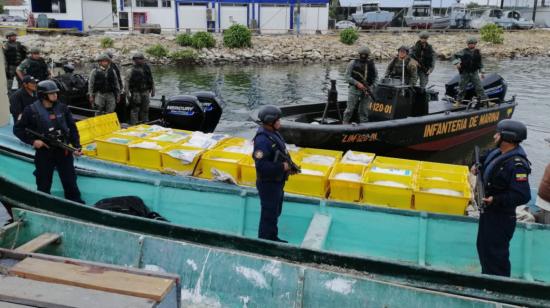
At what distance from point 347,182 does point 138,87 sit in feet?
19.1

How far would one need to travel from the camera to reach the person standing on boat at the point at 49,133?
6.33 metres

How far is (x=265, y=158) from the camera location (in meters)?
5.50

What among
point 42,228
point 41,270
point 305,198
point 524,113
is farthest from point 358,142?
point 524,113

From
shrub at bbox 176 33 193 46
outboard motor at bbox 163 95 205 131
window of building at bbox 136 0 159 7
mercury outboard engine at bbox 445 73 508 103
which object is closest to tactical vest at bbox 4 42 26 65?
outboard motor at bbox 163 95 205 131

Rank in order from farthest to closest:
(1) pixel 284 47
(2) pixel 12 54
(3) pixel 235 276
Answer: (1) pixel 284 47 → (2) pixel 12 54 → (3) pixel 235 276

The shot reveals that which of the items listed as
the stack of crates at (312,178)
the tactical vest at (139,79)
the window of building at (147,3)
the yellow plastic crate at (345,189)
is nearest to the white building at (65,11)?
the window of building at (147,3)

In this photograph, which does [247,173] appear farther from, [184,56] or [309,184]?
[184,56]

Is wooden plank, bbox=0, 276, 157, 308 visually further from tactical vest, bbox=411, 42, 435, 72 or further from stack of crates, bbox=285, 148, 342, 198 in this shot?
tactical vest, bbox=411, 42, 435, 72

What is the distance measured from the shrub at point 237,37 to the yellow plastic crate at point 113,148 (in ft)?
89.3

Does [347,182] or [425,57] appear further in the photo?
[425,57]

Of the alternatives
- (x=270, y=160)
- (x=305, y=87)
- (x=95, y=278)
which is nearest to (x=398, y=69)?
(x=270, y=160)

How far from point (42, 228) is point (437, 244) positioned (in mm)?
4555

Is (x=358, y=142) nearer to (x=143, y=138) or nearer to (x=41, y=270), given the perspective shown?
(x=143, y=138)

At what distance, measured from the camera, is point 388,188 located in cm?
667
